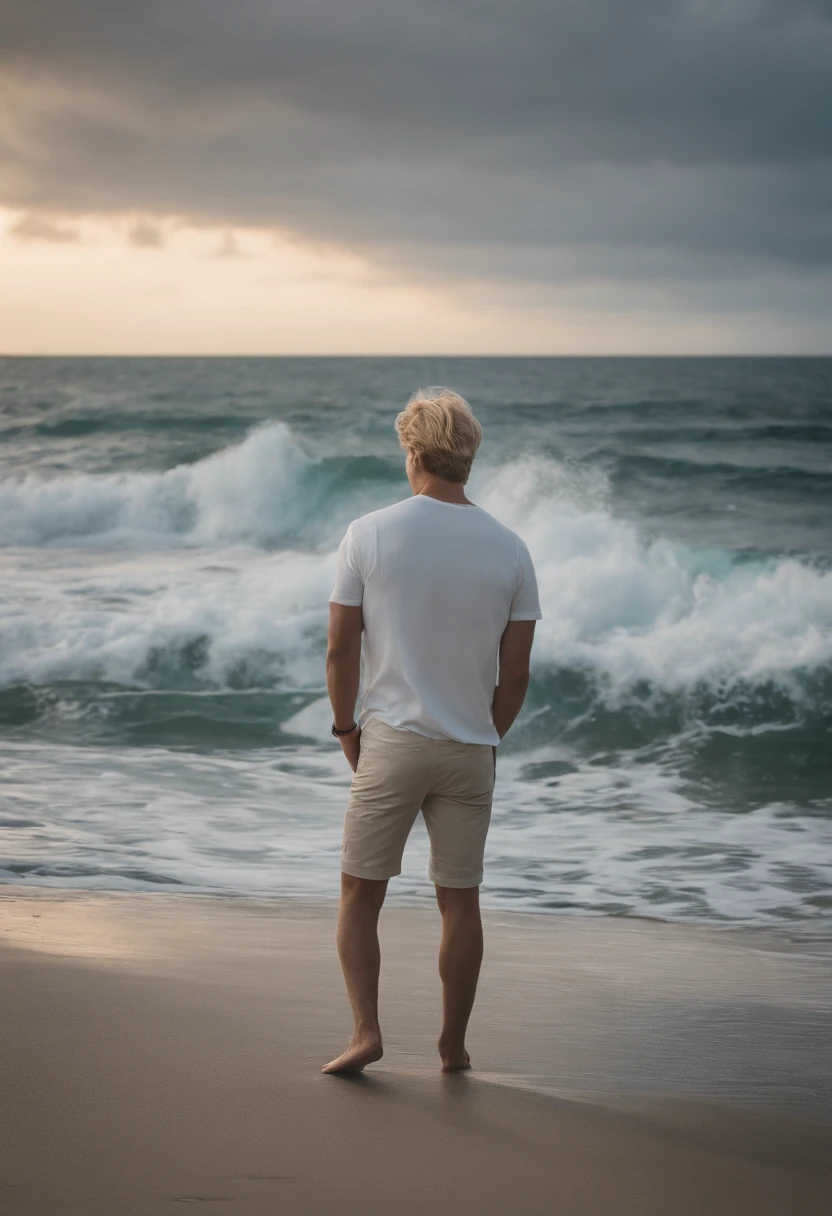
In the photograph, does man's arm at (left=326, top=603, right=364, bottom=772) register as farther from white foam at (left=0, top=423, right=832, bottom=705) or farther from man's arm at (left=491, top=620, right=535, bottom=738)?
white foam at (left=0, top=423, right=832, bottom=705)

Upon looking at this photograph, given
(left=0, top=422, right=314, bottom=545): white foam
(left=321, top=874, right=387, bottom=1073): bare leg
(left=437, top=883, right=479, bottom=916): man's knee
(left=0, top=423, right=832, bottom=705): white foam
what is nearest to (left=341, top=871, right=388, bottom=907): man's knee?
(left=321, top=874, right=387, bottom=1073): bare leg

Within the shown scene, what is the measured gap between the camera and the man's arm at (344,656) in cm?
282

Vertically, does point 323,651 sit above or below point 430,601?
below

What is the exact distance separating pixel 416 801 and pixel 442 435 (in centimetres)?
87

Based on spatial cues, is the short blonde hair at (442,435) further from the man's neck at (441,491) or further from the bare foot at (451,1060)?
the bare foot at (451,1060)

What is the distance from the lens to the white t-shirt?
2754 millimetres

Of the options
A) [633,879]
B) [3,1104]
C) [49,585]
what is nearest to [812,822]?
[633,879]

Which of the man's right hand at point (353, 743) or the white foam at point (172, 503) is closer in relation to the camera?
the man's right hand at point (353, 743)

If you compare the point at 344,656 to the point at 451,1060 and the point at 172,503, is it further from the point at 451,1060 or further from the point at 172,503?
the point at 172,503

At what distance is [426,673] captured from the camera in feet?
9.15

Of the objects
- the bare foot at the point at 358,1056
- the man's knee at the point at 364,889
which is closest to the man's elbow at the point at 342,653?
the man's knee at the point at 364,889

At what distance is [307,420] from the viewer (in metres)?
28.1

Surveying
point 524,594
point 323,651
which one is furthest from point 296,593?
point 524,594

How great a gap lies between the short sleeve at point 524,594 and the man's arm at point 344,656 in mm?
374
